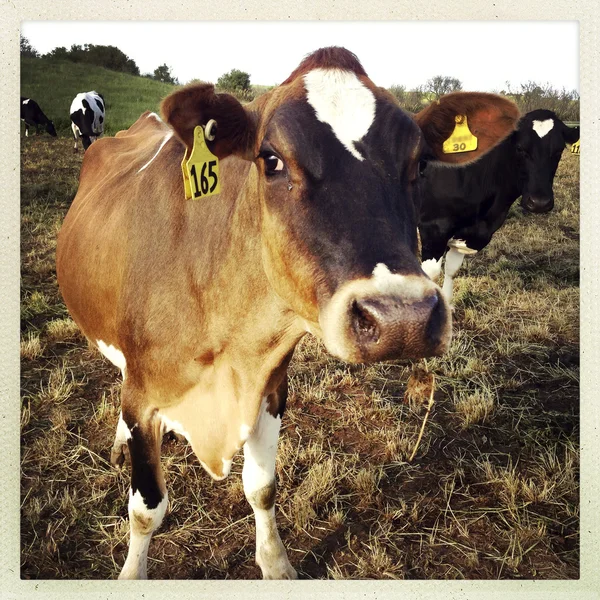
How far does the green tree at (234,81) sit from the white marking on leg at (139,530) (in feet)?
5.94

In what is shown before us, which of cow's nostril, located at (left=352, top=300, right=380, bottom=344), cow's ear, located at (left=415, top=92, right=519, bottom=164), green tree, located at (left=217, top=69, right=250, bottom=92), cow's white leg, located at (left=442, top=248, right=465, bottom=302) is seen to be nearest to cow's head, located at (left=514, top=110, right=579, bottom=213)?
cow's white leg, located at (left=442, top=248, right=465, bottom=302)

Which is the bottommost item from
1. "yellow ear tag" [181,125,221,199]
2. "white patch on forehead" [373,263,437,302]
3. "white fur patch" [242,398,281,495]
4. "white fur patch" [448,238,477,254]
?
"white fur patch" [242,398,281,495]

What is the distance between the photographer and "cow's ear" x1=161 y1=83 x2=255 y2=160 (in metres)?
1.72

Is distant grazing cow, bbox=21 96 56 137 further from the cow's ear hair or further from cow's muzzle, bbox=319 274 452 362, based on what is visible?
the cow's ear hair

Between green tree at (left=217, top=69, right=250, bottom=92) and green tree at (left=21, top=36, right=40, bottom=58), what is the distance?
84cm

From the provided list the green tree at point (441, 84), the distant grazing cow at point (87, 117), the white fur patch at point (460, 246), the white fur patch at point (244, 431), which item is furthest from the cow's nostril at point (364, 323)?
the white fur patch at point (460, 246)

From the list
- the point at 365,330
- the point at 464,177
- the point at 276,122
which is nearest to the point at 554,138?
the point at 464,177

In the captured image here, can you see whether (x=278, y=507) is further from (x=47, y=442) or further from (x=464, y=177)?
(x=464, y=177)

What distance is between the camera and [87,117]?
134 inches

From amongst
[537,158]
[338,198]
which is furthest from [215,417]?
[537,158]

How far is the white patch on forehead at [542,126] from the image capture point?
418 cm

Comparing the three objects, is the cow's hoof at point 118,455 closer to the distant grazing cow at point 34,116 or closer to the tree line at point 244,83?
the distant grazing cow at point 34,116

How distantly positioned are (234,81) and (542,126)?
2802 millimetres

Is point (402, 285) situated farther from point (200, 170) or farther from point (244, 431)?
point (244, 431)
